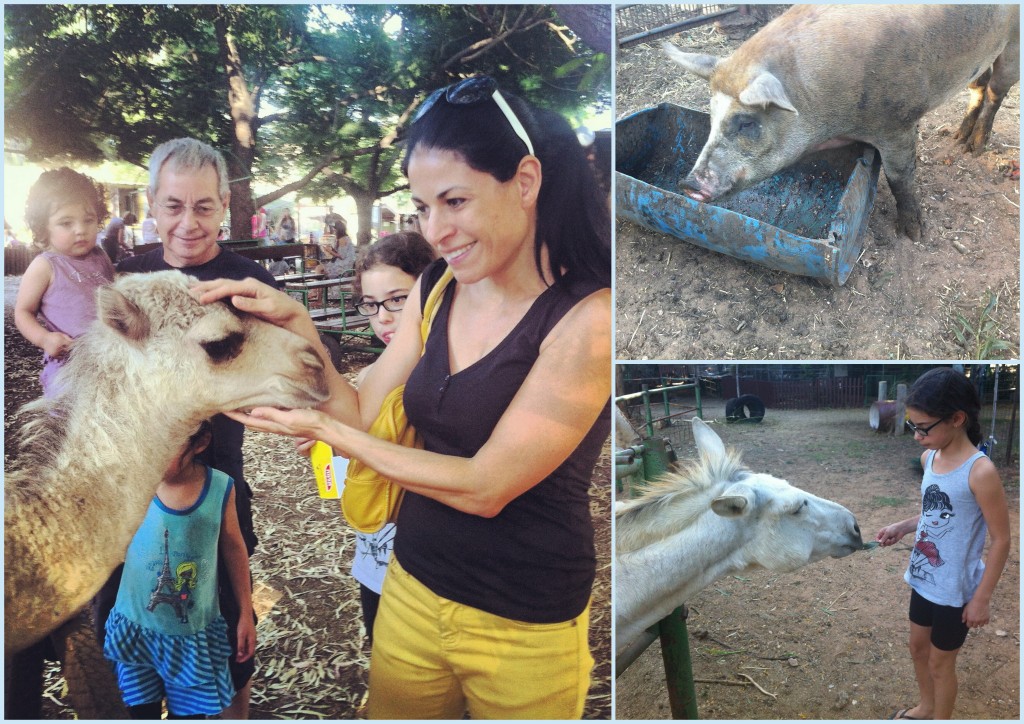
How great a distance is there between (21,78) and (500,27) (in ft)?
5.38

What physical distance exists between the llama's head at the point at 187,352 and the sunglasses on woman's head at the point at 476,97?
0.90 m

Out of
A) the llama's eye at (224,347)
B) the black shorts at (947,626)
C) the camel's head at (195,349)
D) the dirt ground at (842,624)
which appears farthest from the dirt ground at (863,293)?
the llama's eye at (224,347)

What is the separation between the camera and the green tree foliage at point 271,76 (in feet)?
7.89

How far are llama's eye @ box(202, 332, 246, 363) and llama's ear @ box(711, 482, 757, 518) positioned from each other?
166 cm

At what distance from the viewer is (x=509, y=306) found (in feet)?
7.39

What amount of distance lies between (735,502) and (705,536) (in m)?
0.17

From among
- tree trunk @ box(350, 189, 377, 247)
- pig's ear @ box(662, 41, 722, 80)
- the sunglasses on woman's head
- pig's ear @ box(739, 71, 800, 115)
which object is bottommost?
tree trunk @ box(350, 189, 377, 247)

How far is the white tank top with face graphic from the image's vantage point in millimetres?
2525

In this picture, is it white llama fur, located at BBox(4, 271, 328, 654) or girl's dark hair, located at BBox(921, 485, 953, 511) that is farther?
girl's dark hair, located at BBox(921, 485, 953, 511)

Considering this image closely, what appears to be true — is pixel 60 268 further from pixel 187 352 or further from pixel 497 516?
pixel 497 516

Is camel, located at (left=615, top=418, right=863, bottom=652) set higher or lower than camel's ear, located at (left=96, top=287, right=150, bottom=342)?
lower

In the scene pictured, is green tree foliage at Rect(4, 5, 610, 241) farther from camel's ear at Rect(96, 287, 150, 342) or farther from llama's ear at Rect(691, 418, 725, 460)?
llama's ear at Rect(691, 418, 725, 460)

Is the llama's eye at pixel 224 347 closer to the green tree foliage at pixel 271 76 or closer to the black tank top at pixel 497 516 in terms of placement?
the green tree foliage at pixel 271 76

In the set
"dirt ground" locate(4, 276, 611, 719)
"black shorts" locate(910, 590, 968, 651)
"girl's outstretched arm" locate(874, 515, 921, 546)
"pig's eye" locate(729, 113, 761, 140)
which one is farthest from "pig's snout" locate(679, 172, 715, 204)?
"black shorts" locate(910, 590, 968, 651)
